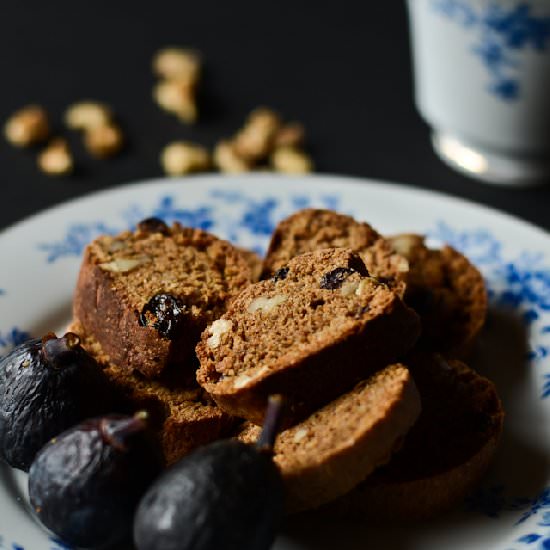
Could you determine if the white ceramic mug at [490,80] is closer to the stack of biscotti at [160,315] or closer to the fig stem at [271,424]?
the stack of biscotti at [160,315]

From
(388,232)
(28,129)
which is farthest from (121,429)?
(28,129)

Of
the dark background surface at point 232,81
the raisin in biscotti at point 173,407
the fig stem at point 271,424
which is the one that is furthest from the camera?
the dark background surface at point 232,81

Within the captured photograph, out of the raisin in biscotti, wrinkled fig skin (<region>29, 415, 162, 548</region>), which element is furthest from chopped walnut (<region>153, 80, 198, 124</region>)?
wrinkled fig skin (<region>29, 415, 162, 548</region>)

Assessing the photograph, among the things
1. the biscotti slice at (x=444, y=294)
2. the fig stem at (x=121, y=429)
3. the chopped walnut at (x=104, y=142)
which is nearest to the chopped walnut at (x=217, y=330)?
the fig stem at (x=121, y=429)

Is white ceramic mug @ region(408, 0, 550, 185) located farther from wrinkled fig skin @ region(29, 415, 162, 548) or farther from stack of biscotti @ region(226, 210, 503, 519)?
wrinkled fig skin @ region(29, 415, 162, 548)

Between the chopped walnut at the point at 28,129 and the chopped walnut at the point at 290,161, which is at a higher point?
the chopped walnut at the point at 28,129

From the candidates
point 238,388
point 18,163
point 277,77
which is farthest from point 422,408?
point 277,77

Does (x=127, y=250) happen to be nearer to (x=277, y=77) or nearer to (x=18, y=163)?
(x=18, y=163)
